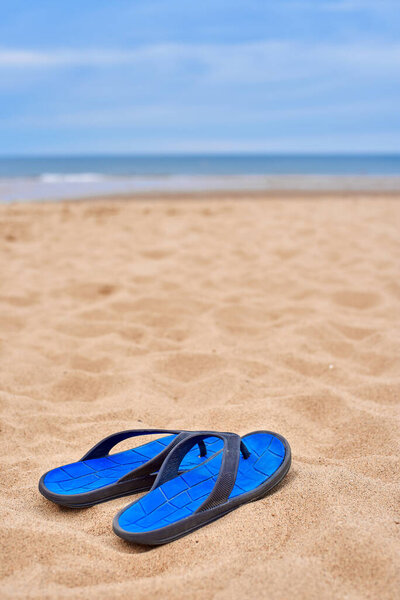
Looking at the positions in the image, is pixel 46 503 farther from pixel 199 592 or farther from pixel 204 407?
pixel 204 407

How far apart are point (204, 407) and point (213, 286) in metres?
1.58

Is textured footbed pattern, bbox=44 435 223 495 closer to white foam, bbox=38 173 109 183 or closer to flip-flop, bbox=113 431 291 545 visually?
flip-flop, bbox=113 431 291 545

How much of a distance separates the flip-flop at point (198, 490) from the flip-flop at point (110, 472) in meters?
0.05

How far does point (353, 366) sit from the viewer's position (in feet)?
7.63

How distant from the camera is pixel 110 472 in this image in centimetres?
155

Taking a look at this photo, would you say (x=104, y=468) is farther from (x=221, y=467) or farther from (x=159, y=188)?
(x=159, y=188)

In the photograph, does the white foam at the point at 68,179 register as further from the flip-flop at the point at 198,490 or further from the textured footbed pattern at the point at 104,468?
the flip-flop at the point at 198,490

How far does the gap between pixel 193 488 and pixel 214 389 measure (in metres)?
0.73

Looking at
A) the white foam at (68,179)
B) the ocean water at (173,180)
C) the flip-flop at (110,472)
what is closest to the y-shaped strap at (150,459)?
the flip-flop at (110,472)

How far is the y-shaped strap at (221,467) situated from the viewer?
1.35 metres

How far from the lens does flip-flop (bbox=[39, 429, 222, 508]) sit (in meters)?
1.43

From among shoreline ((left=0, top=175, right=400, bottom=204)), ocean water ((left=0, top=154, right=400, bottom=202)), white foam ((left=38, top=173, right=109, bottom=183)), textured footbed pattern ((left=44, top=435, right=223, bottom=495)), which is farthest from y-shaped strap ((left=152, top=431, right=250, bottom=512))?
white foam ((left=38, top=173, right=109, bottom=183))

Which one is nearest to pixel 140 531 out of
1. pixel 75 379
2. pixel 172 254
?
pixel 75 379

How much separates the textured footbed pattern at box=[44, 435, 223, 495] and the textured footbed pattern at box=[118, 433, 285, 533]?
0.08 m
